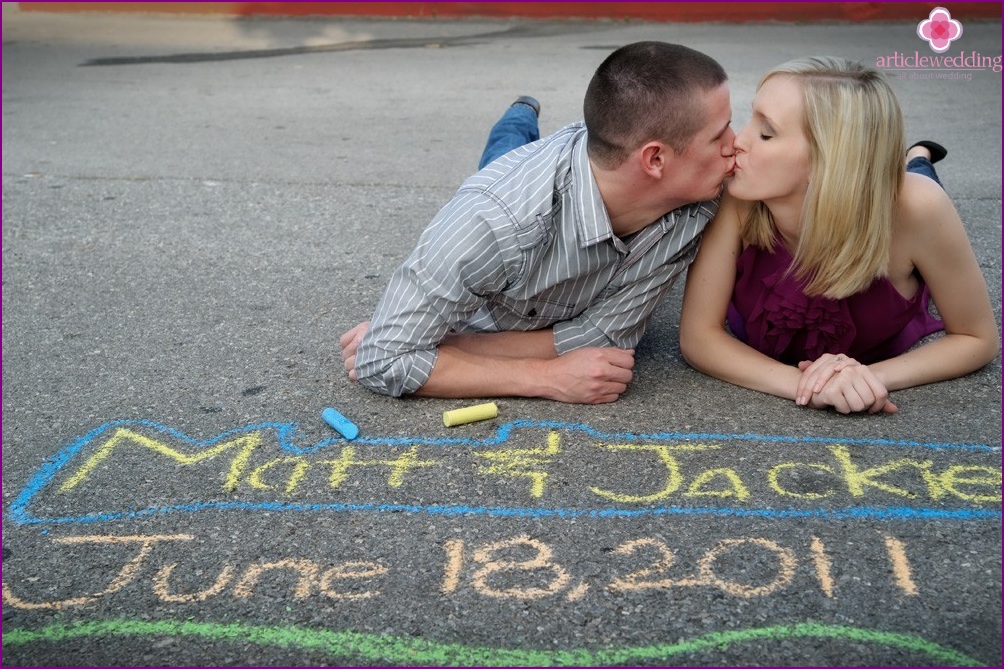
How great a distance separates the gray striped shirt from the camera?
2803 millimetres

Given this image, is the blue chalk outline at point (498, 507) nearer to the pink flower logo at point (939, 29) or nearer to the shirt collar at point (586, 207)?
the shirt collar at point (586, 207)

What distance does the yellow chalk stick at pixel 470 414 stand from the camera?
9.34ft

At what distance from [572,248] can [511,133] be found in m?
1.53

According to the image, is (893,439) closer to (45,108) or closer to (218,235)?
(218,235)

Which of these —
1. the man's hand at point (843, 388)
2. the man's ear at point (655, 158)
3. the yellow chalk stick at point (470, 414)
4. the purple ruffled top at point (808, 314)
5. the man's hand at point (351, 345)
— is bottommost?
the yellow chalk stick at point (470, 414)

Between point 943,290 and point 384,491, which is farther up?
point 943,290

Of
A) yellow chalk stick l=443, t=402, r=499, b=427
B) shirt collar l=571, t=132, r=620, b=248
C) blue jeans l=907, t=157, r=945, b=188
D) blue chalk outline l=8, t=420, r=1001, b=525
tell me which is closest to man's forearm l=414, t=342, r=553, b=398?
yellow chalk stick l=443, t=402, r=499, b=427

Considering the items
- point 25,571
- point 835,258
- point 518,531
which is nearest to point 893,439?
point 835,258

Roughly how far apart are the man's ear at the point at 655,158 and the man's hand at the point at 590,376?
0.53 meters

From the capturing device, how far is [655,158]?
2.75 m

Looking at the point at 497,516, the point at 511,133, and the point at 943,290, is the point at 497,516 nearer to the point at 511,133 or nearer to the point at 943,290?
the point at 943,290

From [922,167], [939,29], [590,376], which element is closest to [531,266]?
[590,376]

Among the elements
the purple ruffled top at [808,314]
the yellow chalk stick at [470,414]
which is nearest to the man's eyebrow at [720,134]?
the purple ruffled top at [808,314]

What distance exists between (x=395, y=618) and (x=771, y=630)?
71 centimetres
